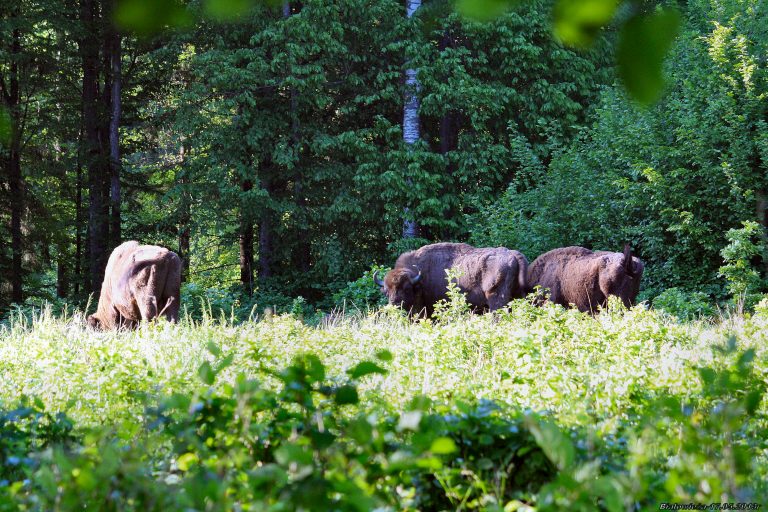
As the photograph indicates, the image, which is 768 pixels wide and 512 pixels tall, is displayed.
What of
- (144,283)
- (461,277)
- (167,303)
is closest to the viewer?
(144,283)

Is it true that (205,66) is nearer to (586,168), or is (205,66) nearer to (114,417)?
(586,168)

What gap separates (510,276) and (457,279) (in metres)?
0.89

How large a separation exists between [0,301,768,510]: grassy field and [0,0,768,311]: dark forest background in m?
9.88

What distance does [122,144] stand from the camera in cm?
2545

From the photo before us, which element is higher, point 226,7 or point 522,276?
point 226,7

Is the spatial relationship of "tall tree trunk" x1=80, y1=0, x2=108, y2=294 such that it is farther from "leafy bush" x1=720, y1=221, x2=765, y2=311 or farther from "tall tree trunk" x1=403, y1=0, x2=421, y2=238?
"leafy bush" x1=720, y1=221, x2=765, y2=311

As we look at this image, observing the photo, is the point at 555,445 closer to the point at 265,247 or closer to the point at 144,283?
the point at 144,283

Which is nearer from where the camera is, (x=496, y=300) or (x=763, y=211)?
(x=496, y=300)

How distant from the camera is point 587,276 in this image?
44.2ft

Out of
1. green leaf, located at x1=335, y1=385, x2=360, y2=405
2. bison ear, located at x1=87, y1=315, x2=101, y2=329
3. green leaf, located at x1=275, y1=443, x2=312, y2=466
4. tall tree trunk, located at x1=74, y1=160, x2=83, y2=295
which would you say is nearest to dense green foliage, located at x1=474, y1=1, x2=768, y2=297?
bison ear, located at x1=87, y1=315, x2=101, y2=329

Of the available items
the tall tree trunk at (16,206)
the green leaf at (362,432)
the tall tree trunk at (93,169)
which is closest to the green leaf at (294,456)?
the green leaf at (362,432)

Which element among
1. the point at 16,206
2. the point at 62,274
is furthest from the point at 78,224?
the point at 62,274

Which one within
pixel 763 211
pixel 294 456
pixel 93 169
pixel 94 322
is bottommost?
pixel 94 322

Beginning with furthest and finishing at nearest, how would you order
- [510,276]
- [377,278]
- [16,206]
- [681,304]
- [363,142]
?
[16,206]
[363,142]
[377,278]
[681,304]
[510,276]
